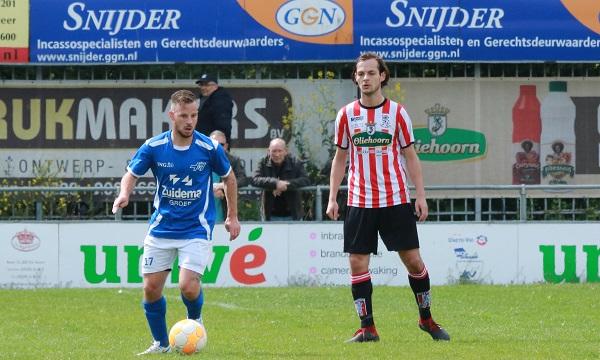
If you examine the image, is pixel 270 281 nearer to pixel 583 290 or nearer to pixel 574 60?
pixel 583 290

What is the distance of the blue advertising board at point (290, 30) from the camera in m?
20.2

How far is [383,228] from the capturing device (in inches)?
408

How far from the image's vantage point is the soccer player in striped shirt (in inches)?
400

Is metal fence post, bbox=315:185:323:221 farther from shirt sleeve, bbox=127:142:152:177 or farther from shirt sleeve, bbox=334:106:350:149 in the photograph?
shirt sleeve, bbox=127:142:152:177

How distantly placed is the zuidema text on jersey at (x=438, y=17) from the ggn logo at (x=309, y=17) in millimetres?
807

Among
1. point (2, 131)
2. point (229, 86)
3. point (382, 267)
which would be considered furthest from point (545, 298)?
point (2, 131)

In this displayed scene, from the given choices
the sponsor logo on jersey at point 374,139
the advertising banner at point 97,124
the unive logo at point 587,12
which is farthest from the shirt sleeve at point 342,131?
the unive logo at point 587,12

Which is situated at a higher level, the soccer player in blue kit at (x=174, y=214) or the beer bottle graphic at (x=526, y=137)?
the beer bottle graphic at (x=526, y=137)

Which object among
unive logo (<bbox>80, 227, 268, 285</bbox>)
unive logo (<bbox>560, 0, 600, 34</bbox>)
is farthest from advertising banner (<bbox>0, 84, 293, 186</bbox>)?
unive logo (<bbox>560, 0, 600, 34</bbox>)

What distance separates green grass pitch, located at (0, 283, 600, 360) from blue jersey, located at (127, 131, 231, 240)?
Result: 0.93 meters

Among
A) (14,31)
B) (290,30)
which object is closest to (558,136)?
(290,30)

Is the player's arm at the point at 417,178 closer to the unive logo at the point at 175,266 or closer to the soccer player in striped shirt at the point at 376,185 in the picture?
the soccer player in striped shirt at the point at 376,185

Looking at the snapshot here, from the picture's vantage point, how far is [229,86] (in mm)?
20641

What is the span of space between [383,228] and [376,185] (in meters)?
0.36
